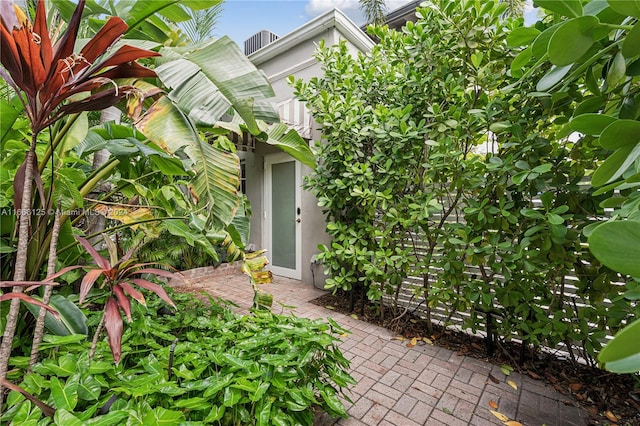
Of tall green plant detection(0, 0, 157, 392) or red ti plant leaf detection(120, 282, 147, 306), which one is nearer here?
tall green plant detection(0, 0, 157, 392)

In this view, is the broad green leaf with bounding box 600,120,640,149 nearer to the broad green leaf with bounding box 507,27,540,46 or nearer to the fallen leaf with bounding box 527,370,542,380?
the broad green leaf with bounding box 507,27,540,46

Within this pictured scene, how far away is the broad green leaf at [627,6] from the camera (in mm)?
571

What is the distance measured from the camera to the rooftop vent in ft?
20.9

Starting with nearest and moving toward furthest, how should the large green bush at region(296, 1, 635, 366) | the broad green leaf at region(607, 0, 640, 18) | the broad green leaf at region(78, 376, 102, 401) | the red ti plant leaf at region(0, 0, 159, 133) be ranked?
the broad green leaf at region(607, 0, 640, 18)
the red ti plant leaf at region(0, 0, 159, 133)
the broad green leaf at region(78, 376, 102, 401)
the large green bush at region(296, 1, 635, 366)

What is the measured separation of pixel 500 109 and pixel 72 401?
123 inches

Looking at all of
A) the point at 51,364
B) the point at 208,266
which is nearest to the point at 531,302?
the point at 51,364

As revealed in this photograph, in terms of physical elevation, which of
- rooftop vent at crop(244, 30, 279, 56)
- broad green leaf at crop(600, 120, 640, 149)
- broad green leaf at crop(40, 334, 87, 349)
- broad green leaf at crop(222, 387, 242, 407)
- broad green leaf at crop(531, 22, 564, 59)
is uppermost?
rooftop vent at crop(244, 30, 279, 56)

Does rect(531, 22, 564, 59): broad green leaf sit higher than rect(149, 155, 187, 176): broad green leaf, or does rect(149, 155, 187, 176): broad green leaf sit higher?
rect(531, 22, 564, 59): broad green leaf

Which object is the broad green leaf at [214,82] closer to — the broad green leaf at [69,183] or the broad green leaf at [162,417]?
the broad green leaf at [69,183]

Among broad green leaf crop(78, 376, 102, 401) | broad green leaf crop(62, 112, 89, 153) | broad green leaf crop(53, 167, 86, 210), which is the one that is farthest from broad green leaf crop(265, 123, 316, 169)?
broad green leaf crop(78, 376, 102, 401)

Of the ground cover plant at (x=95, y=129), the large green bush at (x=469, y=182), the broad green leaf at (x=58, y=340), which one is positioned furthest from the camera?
the large green bush at (x=469, y=182)

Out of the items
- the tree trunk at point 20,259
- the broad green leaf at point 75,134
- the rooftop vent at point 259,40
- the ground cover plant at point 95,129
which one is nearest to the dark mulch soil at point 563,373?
the ground cover plant at point 95,129

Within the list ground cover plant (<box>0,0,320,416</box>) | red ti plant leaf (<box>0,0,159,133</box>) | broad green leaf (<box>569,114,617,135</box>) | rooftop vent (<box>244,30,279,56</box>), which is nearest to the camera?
broad green leaf (<box>569,114,617,135</box>)

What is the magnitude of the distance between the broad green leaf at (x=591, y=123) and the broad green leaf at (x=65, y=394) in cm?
189
